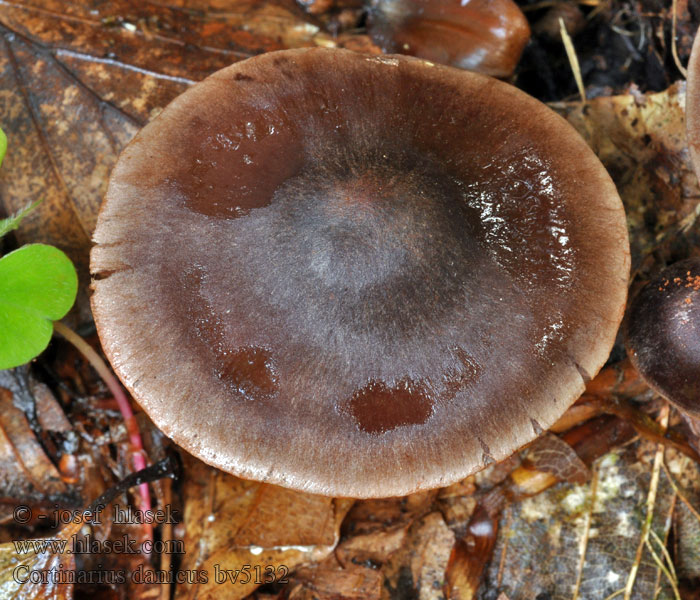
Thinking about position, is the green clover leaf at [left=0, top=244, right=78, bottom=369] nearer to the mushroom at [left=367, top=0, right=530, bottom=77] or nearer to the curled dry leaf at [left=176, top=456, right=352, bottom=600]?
the curled dry leaf at [left=176, top=456, right=352, bottom=600]

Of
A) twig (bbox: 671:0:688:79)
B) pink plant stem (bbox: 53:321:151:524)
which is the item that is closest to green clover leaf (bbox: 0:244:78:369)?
pink plant stem (bbox: 53:321:151:524)

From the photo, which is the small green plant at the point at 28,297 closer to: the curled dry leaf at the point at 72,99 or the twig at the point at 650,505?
the curled dry leaf at the point at 72,99

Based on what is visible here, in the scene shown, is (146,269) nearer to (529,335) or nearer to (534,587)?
(529,335)

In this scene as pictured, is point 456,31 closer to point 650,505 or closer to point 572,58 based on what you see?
point 572,58

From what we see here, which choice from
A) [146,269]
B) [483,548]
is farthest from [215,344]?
[483,548]

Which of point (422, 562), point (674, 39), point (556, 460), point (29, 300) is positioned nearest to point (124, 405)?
point (29, 300)

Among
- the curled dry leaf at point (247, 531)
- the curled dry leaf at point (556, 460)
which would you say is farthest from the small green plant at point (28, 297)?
the curled dry leaf at point (556, 460)
